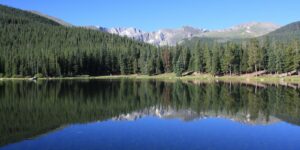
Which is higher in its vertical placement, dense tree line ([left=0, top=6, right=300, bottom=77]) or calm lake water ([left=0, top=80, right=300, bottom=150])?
dense tree line ([left=0, top=6, right=300, bottom=77])

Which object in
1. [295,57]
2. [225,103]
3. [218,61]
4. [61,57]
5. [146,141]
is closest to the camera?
[146,141]

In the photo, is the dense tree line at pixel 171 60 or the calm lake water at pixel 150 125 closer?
the calm lake water at pixel 150 125

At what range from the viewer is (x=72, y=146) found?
28.5m

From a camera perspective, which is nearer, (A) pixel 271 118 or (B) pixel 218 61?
(A) pixel 271 118

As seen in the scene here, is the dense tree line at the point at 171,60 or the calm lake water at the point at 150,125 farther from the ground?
the dense tree line at the point at 171,60

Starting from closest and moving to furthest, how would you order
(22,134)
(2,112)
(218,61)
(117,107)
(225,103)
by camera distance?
(22,134) < (2,112) < (117,107) < (225,103) < (218,61)

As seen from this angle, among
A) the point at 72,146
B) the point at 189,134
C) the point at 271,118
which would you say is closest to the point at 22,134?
the point at 72,146

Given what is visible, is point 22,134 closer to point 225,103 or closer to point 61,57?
point 225,103

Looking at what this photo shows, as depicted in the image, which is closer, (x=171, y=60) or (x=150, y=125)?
(x=150, y=125)

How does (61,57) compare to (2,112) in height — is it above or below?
above

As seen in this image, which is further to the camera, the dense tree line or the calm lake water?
the dense tree line

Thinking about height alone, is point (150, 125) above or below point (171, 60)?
below

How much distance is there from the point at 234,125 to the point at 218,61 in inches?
4465

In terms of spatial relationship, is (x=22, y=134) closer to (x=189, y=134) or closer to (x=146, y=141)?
(x=146, y=141)
